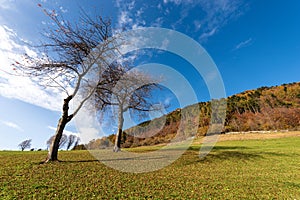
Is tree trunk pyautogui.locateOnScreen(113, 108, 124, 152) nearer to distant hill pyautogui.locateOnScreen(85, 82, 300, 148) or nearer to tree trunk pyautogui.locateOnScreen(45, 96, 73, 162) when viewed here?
tree trunk pyautogui.locateOnScreen(45, 96, 73, 162)

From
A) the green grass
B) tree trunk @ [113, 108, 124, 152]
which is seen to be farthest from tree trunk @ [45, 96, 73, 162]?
tree trunk @ [113, 108, 124, 152]

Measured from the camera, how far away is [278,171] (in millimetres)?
11062

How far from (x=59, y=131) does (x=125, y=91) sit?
689cm

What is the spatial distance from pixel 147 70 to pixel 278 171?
12.3 metres

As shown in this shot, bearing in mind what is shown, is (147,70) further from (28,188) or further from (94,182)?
(28,188)

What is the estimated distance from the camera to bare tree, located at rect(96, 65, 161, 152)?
1346cm

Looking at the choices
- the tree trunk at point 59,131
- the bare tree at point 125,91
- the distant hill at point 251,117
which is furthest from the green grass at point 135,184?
the distant hill at point 251,117

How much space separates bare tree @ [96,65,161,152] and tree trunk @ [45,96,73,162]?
2759 mm

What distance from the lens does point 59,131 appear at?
10930 millimetres

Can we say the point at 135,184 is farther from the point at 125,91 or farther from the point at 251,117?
the point at 251,117

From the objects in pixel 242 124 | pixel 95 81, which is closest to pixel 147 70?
pixel 95 81

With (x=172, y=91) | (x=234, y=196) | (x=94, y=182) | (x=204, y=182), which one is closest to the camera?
(x=234, y=196)

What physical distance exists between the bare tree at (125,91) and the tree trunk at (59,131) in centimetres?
276

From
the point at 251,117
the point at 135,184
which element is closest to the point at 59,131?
the point at 135,184
